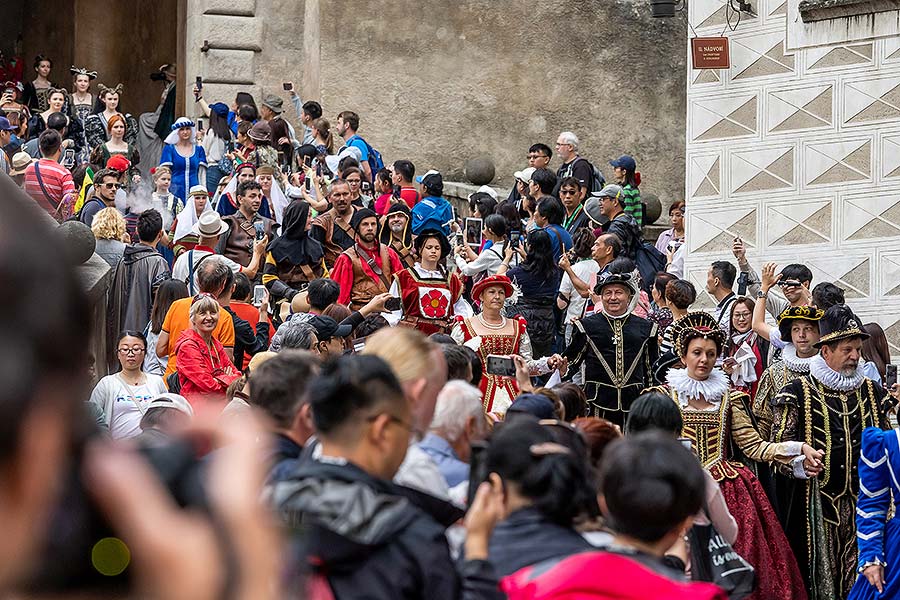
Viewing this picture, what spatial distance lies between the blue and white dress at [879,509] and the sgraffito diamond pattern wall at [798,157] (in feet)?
16.0

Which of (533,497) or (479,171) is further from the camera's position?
(479,171)

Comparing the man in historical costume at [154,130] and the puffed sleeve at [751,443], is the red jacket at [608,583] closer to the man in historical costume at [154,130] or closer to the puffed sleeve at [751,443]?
the puffed sleeve at [751,443]

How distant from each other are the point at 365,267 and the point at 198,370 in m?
3.04

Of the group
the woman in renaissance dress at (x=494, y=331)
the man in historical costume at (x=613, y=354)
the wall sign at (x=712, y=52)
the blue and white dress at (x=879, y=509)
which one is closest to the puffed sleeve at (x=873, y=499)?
the blue and white dress at (x=879, y=509)

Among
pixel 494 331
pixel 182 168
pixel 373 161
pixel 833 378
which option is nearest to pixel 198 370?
pixel 494 331

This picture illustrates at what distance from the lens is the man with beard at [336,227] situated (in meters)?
13.4

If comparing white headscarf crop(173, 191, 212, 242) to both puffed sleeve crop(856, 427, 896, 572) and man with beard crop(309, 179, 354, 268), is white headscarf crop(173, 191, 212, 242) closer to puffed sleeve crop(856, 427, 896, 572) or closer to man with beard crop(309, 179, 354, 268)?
man with beard crop(309, 179, 354, 268)

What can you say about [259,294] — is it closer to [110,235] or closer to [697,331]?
[110,235]

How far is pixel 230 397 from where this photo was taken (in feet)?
23.8

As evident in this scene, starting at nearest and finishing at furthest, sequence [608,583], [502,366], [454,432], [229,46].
→ [608,583] < [454,432] < [502,366] < [229,46]

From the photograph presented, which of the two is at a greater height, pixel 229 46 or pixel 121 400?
pixel 229 46

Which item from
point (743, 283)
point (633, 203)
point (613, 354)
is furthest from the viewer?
point (633, 203)

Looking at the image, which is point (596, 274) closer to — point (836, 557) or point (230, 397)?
point (836, 557)

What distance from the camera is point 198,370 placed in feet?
28.8
